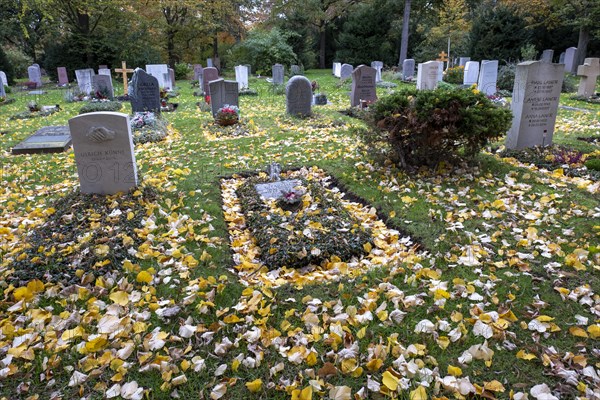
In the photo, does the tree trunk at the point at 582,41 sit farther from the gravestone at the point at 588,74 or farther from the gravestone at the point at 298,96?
the gravestone at the point at 298,96

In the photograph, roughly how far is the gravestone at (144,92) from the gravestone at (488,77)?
38.4ft

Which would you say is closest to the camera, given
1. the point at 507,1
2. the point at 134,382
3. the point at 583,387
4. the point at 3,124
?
the point at 583,387

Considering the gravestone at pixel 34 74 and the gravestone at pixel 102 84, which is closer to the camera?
the gravestone at pixel 102 84

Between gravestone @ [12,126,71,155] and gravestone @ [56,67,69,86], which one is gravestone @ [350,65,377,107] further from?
gravestone @ [56,67,69,86]

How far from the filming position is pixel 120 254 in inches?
167

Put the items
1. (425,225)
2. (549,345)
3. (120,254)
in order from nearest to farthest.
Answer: (549,345) < (120,254) < (425,225)

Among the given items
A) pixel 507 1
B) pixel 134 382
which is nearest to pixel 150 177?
pixel 134 382

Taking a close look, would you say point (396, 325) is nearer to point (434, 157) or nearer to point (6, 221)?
point (434, 157)

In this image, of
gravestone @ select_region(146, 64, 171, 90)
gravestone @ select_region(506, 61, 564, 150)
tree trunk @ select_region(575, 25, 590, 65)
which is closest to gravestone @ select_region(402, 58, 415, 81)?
tree trunk @ select_region(575, 25, 590, 65)

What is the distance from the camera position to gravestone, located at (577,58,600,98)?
14.1 meters

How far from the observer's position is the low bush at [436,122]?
6.26 meters

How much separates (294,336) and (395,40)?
1395 inches

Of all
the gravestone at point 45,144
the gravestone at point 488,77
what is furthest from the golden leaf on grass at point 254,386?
the gravestone at point 488,77

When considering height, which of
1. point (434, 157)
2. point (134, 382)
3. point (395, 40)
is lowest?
point (134, 382)
